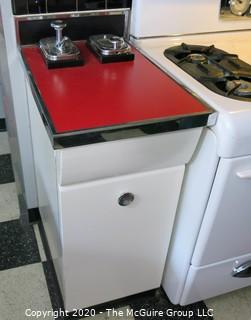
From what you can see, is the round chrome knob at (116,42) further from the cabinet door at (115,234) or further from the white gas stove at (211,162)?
the cabinet door at (115,234)

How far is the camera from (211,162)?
2.93ft

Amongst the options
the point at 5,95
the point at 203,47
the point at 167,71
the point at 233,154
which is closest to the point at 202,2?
the point at 203,47

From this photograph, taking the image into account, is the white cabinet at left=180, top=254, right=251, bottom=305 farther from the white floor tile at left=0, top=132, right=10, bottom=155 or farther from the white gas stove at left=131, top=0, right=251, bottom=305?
the white floor tile at left=0, top=132, right=10, bottom=155

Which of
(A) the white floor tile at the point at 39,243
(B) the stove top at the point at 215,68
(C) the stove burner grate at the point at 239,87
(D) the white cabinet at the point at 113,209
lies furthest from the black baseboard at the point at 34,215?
(C) the stove burner grate at the point at 239,87

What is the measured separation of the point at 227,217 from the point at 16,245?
84cm

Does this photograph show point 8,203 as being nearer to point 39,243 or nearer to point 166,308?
point 39,243

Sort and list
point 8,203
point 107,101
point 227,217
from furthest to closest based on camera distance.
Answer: point 8,203 → point 227,217 → point 107,101

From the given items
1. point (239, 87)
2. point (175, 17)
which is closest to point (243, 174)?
point (239, 87)

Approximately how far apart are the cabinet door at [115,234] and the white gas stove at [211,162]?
6cm

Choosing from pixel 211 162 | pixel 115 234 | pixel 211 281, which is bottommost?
pixel 211 281

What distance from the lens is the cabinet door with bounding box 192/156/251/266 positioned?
90 centimetres

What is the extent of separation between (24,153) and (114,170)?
0.61 metres

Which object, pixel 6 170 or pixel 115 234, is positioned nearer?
pixel 115 234

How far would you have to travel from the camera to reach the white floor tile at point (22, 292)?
1.21 m
